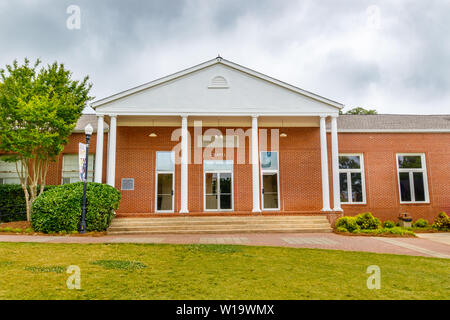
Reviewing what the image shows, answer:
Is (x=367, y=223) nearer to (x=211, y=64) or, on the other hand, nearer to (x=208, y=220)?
(x=208, y=220)

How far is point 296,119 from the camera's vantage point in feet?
52.5

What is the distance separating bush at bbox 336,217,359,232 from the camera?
12.7 meters

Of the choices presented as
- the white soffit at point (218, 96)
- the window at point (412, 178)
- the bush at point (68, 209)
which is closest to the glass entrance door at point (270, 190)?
the white soffit at point (218, 96)

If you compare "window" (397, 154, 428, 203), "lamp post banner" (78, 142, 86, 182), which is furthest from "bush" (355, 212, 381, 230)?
"lamp post banner" (78, 142, 86, 182)

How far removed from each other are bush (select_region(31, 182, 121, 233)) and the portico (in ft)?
13.3

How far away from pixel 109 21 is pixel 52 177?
9827 millimetres

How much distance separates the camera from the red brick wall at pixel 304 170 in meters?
16.8

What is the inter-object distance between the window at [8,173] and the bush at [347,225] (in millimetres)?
16927

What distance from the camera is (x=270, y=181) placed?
1730 centimetres

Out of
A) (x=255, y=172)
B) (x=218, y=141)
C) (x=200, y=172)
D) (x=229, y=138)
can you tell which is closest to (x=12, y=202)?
(x=200, y=172)

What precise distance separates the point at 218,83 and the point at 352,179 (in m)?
9.26

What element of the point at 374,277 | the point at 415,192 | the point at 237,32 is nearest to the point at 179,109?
the point at 237,32

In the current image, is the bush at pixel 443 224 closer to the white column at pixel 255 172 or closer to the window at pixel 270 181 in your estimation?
the window at pixel 270 181

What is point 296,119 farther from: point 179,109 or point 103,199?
point 103,199
